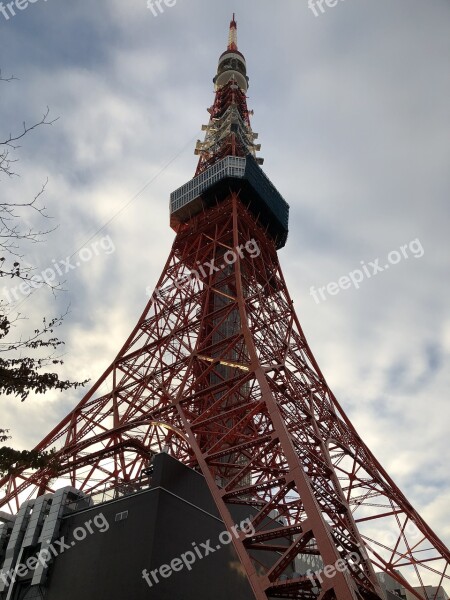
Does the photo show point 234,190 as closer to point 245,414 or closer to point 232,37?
point 245,414

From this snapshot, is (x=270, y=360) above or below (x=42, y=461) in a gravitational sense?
above

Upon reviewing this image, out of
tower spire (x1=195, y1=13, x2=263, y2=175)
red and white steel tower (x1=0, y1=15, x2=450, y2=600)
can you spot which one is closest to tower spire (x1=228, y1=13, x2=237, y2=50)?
tower spire (x1=195, y1=13, x2=263, y2=175)

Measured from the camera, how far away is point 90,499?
16484 mm

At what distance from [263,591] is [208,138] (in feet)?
104

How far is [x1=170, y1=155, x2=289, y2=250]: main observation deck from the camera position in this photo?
2919 cm

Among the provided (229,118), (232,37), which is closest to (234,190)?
(229,118)

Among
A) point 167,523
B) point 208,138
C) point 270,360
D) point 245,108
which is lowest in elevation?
point 167,523

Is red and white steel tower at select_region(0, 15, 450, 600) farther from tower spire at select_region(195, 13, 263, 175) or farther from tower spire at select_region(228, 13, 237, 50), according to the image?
tower spire at select_region(228, 13, 237, 50)

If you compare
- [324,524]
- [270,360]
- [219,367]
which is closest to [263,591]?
[324,524]

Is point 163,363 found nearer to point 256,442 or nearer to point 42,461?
point 256,442

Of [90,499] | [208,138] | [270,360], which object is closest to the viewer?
[90,499]

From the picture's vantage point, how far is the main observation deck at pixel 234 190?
29188 millimetres

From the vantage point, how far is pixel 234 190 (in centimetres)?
2925

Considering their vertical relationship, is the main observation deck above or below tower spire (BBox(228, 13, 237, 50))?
below
